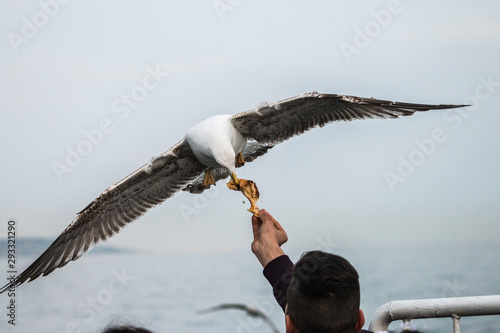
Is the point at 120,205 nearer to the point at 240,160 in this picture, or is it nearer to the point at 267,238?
the point at 240,160

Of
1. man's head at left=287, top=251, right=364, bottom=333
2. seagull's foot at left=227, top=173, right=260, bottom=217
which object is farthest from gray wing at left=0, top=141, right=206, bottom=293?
man's head at left=287, top=251, right=364, bottom=333

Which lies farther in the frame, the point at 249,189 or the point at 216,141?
the point at 216,141

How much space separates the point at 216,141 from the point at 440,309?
2.50 meters

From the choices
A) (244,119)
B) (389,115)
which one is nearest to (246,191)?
(244,119)

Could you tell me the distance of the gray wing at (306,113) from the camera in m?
4.26

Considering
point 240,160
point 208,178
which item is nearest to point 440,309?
point 240,160

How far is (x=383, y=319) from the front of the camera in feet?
6.09

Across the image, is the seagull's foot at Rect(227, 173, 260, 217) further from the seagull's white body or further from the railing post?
the railing post

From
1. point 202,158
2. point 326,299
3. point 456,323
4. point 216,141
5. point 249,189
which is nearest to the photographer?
point 326,299

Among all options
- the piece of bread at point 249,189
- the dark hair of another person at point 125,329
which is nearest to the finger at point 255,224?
the dark hair of another person at point 125,329

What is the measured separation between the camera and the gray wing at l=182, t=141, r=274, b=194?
Result: 485 cm

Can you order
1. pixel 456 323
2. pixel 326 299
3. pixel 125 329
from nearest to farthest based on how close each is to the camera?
pixel 125 329 → pixel 326 299 → pixel 456 323

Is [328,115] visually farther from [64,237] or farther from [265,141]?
[64,237]

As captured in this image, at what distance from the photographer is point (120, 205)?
5109mm
